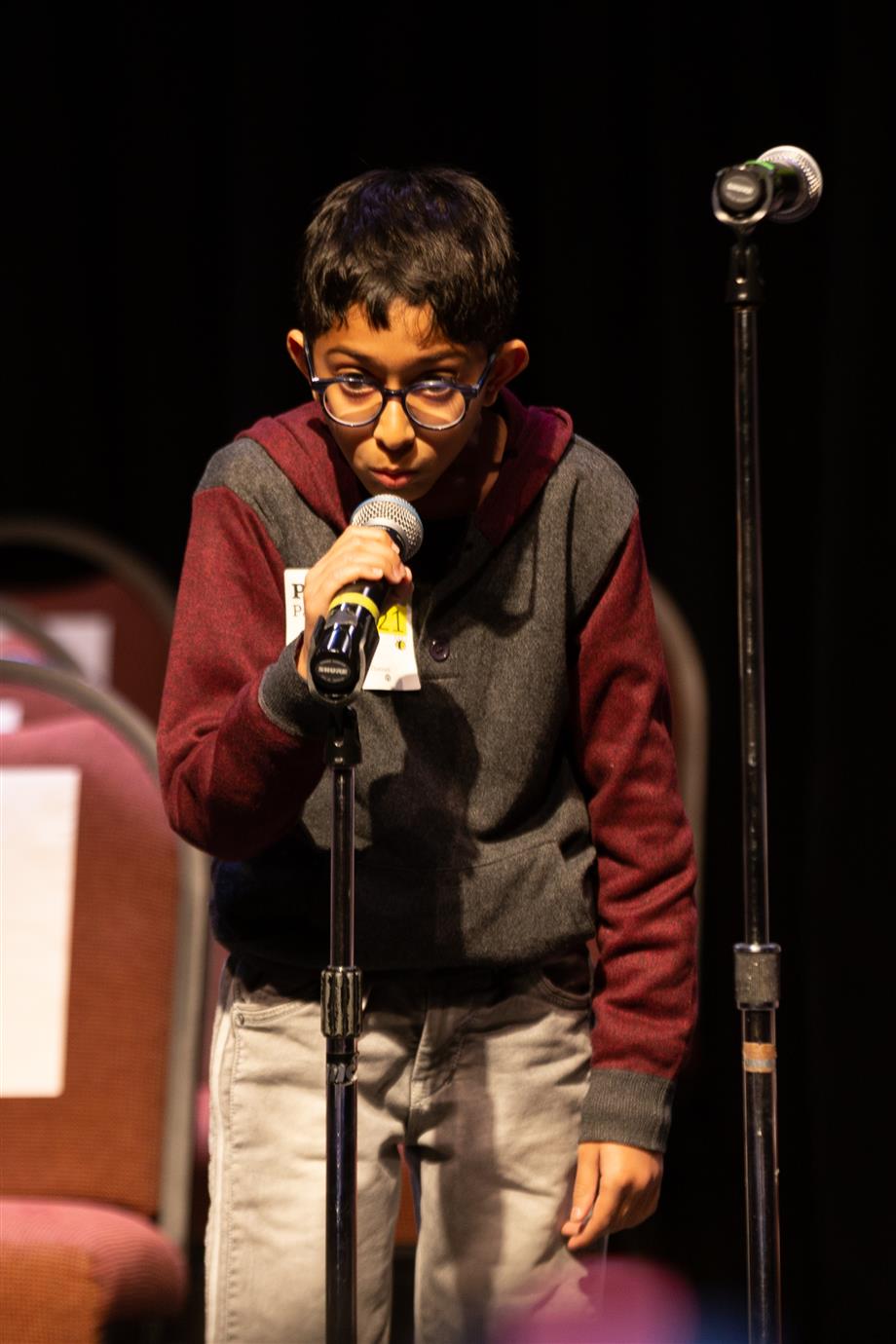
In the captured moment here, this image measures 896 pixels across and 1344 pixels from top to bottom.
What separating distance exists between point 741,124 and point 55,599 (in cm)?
155

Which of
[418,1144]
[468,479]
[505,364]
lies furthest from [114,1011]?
[505,364]

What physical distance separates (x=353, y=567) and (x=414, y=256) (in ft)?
1.01

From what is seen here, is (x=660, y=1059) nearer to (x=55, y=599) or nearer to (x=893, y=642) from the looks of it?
(x=893, y=642)

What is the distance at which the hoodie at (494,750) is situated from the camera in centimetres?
131

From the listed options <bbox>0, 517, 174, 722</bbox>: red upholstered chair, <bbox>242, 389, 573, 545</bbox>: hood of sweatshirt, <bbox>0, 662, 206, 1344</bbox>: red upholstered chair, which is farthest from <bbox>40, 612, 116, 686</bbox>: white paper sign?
<bbox>242, 389, 573, 545</bbox>: hood of sweatshirt

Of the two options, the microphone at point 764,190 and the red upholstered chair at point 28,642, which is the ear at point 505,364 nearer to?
the microphone at point 764,190

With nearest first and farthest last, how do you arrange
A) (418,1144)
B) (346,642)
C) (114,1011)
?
(346,642) → (418,1144) → (114,1011)

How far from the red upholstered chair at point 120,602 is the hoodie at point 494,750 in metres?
1.71

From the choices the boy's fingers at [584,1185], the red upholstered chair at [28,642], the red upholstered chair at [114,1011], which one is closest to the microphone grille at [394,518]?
the boy's fingers at [584,1185]

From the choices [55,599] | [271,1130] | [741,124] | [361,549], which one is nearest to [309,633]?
[361,549]

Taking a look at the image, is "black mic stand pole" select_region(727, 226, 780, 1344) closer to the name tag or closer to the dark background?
the name tag

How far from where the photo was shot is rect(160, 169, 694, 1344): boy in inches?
51.4

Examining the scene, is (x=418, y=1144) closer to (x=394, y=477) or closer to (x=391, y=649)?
(x=391, y=649)

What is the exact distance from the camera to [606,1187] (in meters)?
1.28
